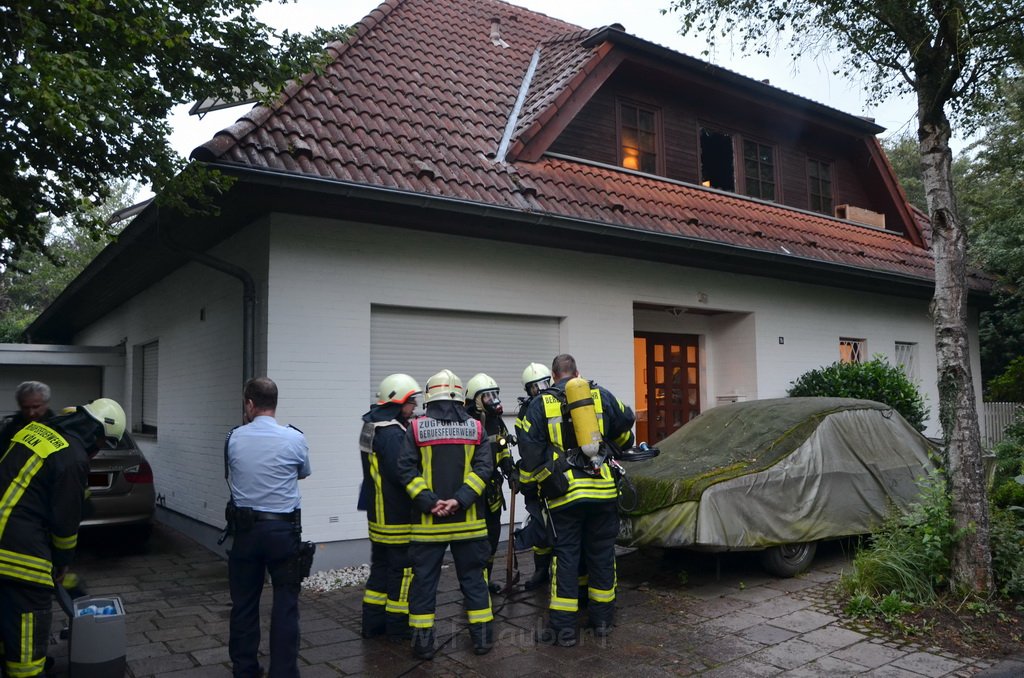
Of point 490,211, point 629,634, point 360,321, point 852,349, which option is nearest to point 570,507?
point 629,634

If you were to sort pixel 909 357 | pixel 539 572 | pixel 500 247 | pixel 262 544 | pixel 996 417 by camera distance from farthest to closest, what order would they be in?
pixel 996 417, pixel 909 357, pixel 500 247, pixel 539 572, pixel 262 544

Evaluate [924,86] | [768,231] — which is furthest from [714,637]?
[768,231]

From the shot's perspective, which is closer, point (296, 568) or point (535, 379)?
point (296, 568)

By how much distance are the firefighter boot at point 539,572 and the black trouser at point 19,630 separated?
372 centimetres

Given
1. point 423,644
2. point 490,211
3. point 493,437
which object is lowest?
point 423,644

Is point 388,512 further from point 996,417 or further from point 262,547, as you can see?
point 996,417

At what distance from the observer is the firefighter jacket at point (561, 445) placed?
17.5 ft

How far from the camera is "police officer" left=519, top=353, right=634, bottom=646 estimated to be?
5270 mm

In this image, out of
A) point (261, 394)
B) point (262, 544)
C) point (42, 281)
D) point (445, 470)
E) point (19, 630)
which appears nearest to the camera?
point (19, 630)

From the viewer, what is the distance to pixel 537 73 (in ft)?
36.6

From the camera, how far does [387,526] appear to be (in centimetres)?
529

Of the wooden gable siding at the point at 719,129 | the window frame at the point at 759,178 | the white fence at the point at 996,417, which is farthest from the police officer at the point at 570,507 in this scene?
the white fence at the point at 996,417

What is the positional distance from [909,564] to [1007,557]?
31.4 inches

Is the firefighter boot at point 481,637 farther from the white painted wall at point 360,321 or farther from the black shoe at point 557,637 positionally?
the white painted wall at point 360,321
